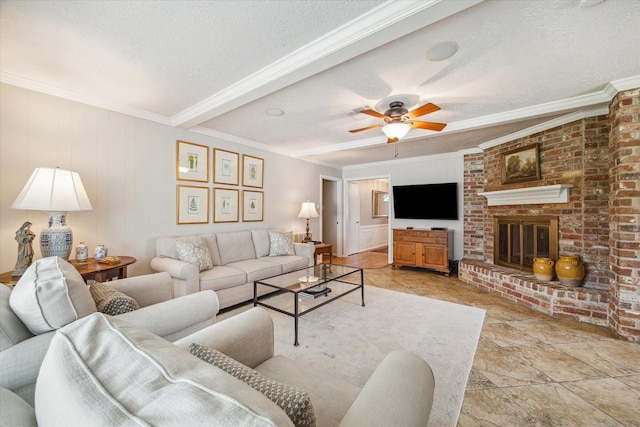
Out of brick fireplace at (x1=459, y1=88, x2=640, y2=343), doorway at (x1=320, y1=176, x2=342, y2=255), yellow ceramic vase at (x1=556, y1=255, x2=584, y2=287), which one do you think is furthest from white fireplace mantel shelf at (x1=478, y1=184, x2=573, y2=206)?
doorway at (x1=320, y1=176, x2=342, y2=255)

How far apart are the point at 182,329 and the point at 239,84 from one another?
2051 millimetres

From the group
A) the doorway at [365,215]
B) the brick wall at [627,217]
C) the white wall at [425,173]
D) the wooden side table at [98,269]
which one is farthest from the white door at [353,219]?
the wooden side table at [98,269]

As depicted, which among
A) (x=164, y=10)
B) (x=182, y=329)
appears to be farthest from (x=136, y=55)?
(x=182, y=329)

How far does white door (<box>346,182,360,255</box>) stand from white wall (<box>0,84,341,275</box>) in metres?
3.55

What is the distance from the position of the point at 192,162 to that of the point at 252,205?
1.16 metres

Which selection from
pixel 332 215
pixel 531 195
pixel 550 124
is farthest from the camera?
pixel 332 215

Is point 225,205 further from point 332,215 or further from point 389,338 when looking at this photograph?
point 332,215

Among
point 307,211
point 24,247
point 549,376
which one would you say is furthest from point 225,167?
point 549,376

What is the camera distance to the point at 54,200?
207 centimetres

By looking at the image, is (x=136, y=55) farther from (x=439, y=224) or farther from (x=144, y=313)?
(x=439, y=224)

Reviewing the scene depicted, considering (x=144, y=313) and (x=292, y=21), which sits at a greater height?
(x=292, y=21)

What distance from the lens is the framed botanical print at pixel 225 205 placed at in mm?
3885

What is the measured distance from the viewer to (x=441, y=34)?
68.4 inches

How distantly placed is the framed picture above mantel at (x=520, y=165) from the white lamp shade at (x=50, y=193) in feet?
16.8
